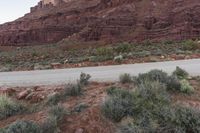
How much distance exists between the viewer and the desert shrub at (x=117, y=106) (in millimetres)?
8258

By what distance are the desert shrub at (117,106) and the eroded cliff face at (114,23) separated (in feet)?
160

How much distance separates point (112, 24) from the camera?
70.3 meters

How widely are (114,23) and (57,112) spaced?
6287cm

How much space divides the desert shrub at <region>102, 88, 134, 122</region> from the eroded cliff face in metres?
48.7

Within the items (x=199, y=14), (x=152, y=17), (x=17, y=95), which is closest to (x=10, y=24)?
(x=152, y=17)

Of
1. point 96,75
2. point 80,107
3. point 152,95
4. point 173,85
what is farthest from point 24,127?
point 96,75

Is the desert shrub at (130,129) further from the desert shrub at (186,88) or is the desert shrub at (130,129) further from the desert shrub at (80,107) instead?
the desert shrub at (186,88)

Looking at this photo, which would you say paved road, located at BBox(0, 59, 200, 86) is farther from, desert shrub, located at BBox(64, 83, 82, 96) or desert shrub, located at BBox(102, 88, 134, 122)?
desert shrub, located at BBox(102, 88, 134, 122)

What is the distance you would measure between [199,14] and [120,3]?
22.2 metres

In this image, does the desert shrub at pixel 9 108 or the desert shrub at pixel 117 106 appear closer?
the desert shrub at pixel 117 106

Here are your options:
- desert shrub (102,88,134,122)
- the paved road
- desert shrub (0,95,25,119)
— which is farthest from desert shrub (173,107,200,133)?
the paved road

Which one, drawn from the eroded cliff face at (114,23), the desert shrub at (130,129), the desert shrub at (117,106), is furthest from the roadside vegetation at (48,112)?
the eroded cliff face at (114,23)

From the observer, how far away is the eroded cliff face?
62.0 meters

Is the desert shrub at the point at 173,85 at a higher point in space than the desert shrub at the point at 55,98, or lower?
higher
